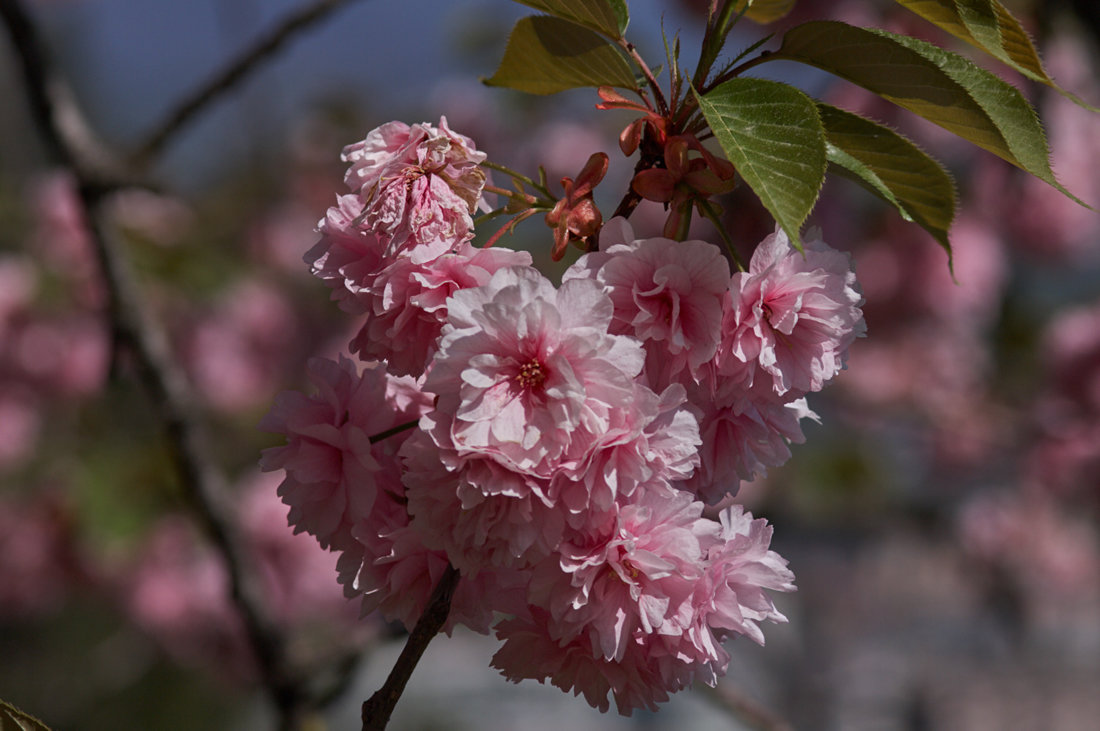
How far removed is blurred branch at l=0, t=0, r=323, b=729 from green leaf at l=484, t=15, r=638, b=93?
0.93 metres

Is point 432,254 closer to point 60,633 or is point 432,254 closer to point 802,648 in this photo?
point 60,633

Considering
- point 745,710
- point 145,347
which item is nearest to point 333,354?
point 145,347

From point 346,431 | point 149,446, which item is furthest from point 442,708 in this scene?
point 346,431

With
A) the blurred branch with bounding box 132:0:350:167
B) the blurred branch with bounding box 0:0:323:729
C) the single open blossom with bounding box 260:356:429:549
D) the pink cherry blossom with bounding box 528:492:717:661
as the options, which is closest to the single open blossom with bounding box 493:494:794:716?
the pink cherry blossom with bounding box 528:492:717:661

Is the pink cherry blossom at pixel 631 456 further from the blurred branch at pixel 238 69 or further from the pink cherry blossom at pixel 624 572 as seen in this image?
the blurred branch at pixel 238 69

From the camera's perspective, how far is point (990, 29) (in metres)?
0.44

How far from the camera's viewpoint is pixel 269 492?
212 centimetres

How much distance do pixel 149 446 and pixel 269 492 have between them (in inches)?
15.4

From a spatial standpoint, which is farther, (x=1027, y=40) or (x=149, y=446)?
(x=149, y=446)

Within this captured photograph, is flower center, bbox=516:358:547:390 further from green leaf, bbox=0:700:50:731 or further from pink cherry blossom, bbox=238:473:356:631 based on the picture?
pink cherry blossom, bbox=238:473:356:631

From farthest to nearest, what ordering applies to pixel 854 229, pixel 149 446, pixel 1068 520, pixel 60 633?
pixel 60 633 < pixel 1068 520 < pixel 854 229 < pixel 149 446

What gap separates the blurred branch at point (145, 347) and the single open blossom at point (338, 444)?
82cm

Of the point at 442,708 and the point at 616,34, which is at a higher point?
A: the point at 616,34

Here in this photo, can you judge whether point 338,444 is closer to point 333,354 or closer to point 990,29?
point 990,29
